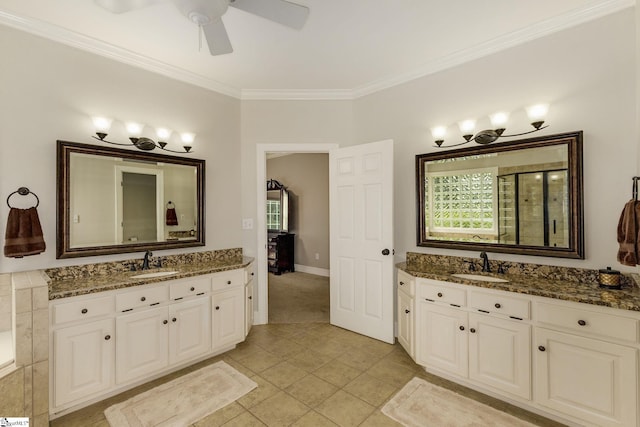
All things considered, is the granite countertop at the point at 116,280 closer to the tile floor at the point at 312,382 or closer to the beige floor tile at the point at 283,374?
the tile floor at the point at 312,382

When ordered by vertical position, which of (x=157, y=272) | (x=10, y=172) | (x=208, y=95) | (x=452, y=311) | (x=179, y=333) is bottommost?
(x=179, y=333)

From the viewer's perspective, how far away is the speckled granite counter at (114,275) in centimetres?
214

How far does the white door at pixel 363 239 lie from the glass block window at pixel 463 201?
0.46m

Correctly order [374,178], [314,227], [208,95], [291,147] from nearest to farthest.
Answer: [374,178] → [208,95] → [291,147] → [314,227]

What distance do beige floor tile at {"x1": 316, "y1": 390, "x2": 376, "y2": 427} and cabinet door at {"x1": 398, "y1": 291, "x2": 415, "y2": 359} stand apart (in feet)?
2.59

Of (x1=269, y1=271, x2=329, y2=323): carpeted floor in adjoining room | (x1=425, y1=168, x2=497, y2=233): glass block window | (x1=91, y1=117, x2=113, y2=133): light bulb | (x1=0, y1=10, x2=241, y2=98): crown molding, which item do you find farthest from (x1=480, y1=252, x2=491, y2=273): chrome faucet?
(x1=91, y1=117, x2=113, y2=133): light bulb

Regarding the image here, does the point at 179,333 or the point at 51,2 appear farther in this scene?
the point at 179,333

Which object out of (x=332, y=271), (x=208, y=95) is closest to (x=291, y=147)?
(x=208, y=95)

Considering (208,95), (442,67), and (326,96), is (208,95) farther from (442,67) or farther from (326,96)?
(442,67)

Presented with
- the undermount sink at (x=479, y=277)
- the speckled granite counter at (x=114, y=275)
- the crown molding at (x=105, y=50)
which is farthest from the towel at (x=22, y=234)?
the undermount sink at (x=479, y=277)

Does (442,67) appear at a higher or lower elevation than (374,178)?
higher

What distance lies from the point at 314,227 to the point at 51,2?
5039 mm

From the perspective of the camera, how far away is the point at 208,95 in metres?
3.43

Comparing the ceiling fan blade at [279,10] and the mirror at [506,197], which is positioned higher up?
the ceiling fan blade at [279,10]
